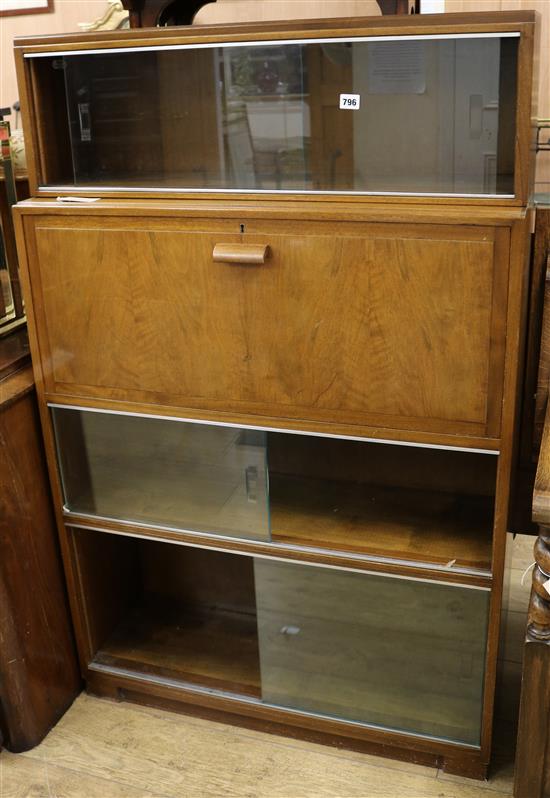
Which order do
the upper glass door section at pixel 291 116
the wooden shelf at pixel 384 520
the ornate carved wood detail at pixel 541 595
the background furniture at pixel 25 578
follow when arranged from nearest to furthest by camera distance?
the ornate carved wood detail at pixel 541 595
the upper glass door section at pixel 291 116
the wooden shelf at pixel 384 520
the background furniture at pixel 25 578

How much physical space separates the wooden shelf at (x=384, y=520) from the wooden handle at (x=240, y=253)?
543 mm

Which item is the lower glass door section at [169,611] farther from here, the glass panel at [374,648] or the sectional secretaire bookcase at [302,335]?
the glass panel at [374,648]

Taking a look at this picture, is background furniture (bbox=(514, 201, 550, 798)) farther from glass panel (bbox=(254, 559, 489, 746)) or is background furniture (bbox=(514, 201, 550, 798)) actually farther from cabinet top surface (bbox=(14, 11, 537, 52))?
cabinet top surface (bbox=(14, 11, 537, 52))

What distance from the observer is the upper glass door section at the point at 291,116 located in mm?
1462

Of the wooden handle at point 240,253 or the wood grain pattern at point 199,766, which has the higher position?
the wooden handle at point 240,253

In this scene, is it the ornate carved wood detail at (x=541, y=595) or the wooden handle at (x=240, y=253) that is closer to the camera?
the ornate carved wood detail at (x=541, y=595)

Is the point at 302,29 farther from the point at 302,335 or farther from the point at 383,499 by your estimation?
the point at 383,499

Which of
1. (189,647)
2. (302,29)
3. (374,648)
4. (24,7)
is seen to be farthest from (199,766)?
(24,7)

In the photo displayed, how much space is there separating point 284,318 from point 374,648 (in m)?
0.76

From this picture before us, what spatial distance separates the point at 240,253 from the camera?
5.15 ft

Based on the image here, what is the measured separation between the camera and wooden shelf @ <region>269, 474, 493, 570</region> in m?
1.72

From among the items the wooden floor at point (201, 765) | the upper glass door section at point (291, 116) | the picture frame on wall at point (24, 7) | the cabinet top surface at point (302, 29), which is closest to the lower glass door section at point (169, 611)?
the wooden floor at point (201, 765)

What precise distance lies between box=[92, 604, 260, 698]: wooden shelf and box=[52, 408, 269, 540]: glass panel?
1.38 ft

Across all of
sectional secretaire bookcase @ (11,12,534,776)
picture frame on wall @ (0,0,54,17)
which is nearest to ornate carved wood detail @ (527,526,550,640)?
sectional secretaire bookcase @ (11,12,534,776)
